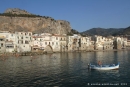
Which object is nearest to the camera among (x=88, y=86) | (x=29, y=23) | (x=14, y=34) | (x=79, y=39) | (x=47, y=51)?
(x=88, y=86)

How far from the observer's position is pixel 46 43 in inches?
3954

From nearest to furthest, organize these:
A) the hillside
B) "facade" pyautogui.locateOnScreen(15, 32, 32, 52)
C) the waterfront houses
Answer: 1. the waterfront houses
2. "facade" pyautogui.locateOnScreen(15, 32, 32, 52)
3. the hillside

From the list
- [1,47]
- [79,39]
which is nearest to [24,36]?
[1,47]

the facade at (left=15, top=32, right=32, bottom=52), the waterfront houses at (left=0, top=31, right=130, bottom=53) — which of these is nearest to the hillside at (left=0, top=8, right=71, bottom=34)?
the waterfront houses at (left=0, top=31, right=130, bottom=53)

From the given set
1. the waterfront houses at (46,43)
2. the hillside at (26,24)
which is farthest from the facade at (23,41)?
the hillside at (26,24)

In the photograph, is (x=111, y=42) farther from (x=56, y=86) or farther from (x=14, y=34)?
(x=56, y=86)

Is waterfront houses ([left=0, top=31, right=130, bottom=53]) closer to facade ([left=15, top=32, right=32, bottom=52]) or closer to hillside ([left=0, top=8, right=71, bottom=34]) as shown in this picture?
facade ([left=15, top=32, right=32, bottom=52])

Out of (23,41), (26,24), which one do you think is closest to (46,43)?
(23,41)

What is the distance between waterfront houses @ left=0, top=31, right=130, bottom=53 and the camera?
8556 cm

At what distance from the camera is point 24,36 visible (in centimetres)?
8988

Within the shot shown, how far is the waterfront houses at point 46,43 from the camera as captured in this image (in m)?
85.6

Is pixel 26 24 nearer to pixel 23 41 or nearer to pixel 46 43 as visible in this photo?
pixel 46 43

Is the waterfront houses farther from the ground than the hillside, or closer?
closer

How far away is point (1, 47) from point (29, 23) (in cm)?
5665
